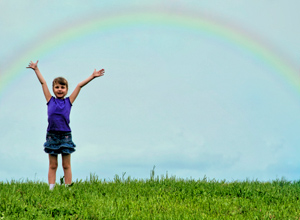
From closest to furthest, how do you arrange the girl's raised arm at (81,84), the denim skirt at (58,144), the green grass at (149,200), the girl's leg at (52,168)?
the green grass at (149,200) < the denim skirt at (58,144) < the girl's leg at (52,168) < the girl's raised arm at (81,84)

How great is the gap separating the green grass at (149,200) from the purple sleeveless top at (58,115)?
129 cm

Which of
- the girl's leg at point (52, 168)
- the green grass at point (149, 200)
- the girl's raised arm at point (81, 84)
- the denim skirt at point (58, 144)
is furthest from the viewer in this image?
the girl's raised arm at point (81, 84)

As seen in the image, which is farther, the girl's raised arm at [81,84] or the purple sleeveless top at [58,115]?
the girl's raised arm at [81,84]

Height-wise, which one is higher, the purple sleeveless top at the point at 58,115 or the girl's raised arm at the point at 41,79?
the girl's raised arm at the point at 41,79

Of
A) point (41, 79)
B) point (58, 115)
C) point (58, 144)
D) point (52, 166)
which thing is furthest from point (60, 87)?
point (52, 166)

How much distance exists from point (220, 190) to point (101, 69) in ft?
12.7

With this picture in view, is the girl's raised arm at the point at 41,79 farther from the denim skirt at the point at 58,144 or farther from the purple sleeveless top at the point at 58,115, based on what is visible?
the denim skirt at the point at 58,144

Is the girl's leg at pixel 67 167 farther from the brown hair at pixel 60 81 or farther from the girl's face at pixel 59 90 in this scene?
the brown hair at pixel 60 81

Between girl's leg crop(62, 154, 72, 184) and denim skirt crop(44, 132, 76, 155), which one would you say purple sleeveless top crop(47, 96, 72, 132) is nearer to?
denim skirt crop(44, 132, 76, 155)

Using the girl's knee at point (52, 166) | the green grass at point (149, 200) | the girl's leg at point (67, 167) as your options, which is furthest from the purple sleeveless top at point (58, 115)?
the green grass at point (149, 200)

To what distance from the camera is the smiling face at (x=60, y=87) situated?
9.39m

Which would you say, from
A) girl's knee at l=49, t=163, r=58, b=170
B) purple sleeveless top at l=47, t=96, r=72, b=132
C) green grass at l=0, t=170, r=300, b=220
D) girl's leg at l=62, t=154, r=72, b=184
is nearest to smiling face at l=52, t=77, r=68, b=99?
purple sleeveless top at l=47, t=96, r=72, b=132

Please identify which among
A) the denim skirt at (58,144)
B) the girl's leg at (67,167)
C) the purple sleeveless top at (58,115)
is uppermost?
the purple sleeveless top at (58,115)

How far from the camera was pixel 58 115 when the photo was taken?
9.07m
